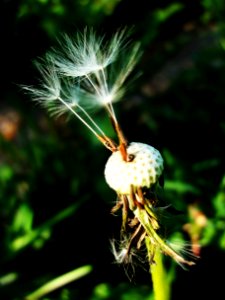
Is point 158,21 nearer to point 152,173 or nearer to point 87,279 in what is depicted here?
point 87,279

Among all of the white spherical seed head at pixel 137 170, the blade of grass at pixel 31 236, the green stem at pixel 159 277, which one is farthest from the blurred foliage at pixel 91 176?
the white spherical seed head at pixel 137 170

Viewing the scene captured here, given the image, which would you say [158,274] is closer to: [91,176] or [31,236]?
[31,236]

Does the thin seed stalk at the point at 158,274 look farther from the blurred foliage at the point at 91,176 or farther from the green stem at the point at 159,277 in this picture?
the blurred foliage at the point at 91,176

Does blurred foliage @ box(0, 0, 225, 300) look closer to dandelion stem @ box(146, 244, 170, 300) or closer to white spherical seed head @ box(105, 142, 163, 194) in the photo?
dandelion stem @ box(146, 244, 170, 300)

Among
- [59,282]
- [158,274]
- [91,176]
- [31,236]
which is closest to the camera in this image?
[158,274]

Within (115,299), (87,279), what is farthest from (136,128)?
(115,299)

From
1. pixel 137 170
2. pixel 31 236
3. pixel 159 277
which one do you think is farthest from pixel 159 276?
pixel 31 236

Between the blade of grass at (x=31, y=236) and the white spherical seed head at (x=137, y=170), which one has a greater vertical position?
the blade of grass at (x=31, y=236)
